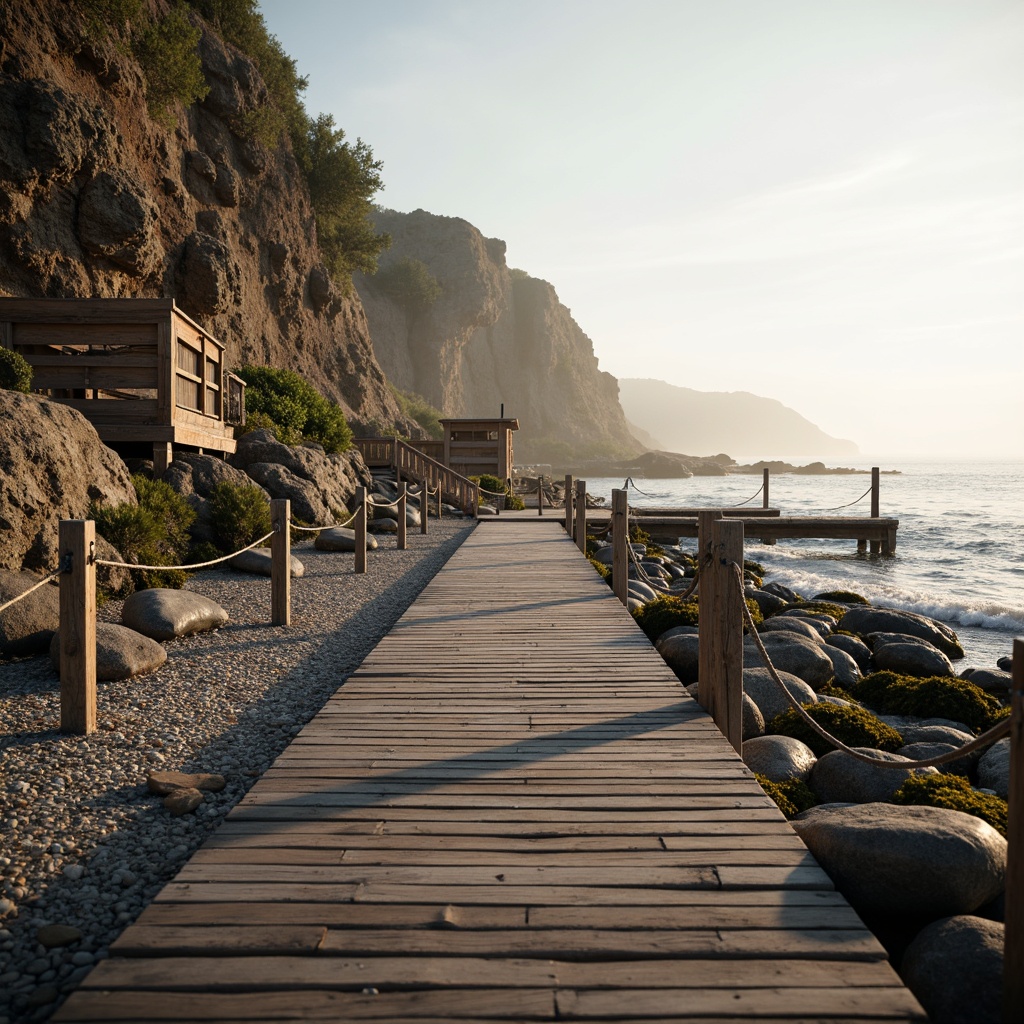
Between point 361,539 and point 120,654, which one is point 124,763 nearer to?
point 120,654

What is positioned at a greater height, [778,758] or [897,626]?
[778,758]

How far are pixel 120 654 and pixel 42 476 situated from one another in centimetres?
349

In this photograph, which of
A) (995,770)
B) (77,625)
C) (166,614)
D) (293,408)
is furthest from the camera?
(293,408)

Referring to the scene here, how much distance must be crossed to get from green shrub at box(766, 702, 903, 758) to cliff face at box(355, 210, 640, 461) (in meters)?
75.5

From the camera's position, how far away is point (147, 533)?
31.4ft

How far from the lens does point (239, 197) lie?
2939 centimetres

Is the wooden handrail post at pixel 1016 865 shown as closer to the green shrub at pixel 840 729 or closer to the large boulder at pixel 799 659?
the green shrub at pixel 840 729

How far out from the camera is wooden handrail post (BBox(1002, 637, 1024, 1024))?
198cm

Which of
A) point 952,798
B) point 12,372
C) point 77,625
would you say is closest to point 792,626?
point 952,798

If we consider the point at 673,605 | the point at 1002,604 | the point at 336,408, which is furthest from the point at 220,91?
the point at 1002,604

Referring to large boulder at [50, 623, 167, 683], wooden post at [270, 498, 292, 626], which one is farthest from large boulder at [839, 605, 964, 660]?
large boulder at [50, 623, 167, 683]

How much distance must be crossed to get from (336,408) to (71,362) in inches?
464

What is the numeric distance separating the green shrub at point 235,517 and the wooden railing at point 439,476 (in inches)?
419

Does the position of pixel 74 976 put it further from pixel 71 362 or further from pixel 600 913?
pixel 71 362
